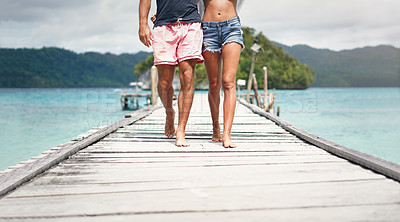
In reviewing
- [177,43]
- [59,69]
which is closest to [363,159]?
[177,43]

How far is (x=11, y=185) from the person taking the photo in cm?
173

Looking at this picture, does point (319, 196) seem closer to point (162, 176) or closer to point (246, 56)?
point (162, 176)

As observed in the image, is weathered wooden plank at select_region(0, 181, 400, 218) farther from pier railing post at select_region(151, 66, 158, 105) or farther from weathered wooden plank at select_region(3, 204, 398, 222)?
pier railing post at select_region(151, 66, 158, 105)

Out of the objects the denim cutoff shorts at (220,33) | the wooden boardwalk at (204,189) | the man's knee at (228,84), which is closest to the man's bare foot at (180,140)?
the wooden boardwalk at (204,189)

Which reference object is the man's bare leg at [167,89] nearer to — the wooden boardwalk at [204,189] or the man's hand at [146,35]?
the man's hand at [146,35]

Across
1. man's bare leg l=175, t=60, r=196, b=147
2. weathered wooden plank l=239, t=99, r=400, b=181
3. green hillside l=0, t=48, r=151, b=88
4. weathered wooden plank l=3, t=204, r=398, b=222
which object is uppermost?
green hillside l=0, t=48, r=151, b=88

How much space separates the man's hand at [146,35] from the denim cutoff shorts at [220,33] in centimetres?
59

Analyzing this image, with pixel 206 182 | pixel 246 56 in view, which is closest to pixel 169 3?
pixel 206 182

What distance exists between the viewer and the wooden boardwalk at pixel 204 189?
1.38 metres

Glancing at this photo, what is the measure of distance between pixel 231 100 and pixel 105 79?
140 m

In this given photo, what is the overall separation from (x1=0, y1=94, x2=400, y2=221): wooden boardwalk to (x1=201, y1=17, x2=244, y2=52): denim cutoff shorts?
1.17 meters

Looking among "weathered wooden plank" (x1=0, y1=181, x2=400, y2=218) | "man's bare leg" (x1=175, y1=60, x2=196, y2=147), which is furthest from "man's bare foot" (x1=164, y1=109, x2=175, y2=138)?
"weathered wooden plank" (x1=0, y1=181, x2=400, y2=218)

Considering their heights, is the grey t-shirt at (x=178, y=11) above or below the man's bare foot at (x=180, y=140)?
above

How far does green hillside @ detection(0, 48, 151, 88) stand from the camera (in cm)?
9962
